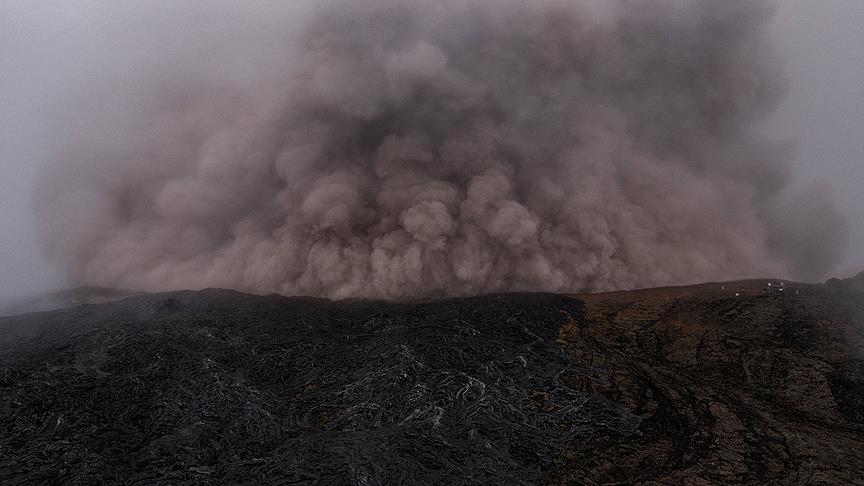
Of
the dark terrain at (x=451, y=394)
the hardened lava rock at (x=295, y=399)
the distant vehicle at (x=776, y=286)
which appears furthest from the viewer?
the distant vehicle at (x=776, y=286)

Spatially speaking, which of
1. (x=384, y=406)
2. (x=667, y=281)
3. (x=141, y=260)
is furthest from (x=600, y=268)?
(x=141, y=260)

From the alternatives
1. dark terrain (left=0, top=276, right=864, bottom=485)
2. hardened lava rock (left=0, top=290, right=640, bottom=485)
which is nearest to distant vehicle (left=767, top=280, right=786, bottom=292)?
dark terrain (left=0, top=276, right=864, bottom=485)

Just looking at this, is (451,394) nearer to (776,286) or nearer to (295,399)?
(295,399)

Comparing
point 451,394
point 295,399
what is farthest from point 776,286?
point 295,399

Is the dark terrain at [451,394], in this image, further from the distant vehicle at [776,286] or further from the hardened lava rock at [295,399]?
the distant vehicle at [776,286]

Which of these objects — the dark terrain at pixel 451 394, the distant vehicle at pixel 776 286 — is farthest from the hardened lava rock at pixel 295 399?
the distant vehicle at pixel 776 286

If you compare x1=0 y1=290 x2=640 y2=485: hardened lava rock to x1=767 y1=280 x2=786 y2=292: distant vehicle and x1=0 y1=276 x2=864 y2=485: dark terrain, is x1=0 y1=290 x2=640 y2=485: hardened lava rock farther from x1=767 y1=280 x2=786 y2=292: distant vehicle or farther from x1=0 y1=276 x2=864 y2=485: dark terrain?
x1=767 y1=280 x2=786 y2=292: distant vehicle

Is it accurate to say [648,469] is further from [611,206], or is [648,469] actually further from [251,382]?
[611,206]
